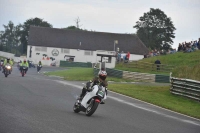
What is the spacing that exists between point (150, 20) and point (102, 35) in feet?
44.8

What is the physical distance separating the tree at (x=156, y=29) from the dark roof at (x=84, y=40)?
7621mm

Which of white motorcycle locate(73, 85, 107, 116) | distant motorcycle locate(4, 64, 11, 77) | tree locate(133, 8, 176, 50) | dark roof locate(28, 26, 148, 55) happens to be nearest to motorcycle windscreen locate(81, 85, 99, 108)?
white motorcycle locate(73, 85, 107, 116)

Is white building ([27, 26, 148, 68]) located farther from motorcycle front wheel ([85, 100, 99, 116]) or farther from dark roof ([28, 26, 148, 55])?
motorcycle front wheel ([85, 100, 99, 116])

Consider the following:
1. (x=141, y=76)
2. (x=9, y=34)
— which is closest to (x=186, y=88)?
(x=141, y=76)

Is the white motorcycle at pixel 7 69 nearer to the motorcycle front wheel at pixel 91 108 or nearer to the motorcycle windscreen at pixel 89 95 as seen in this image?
the motorcycle windscreen at pixel 89 95

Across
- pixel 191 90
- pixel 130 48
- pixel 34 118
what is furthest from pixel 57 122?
pixel 130 48

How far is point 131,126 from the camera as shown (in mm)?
13969

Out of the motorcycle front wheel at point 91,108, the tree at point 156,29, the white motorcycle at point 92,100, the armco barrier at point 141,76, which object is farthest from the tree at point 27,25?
the motorcycle front wheel at point 91,108

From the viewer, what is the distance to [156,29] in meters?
116

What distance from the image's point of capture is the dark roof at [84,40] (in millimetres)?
108125

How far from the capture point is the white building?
107 m

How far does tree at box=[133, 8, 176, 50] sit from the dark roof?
7621mm

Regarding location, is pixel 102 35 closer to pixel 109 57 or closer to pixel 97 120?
pixel 109 57

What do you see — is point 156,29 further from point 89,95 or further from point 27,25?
point 89,95
